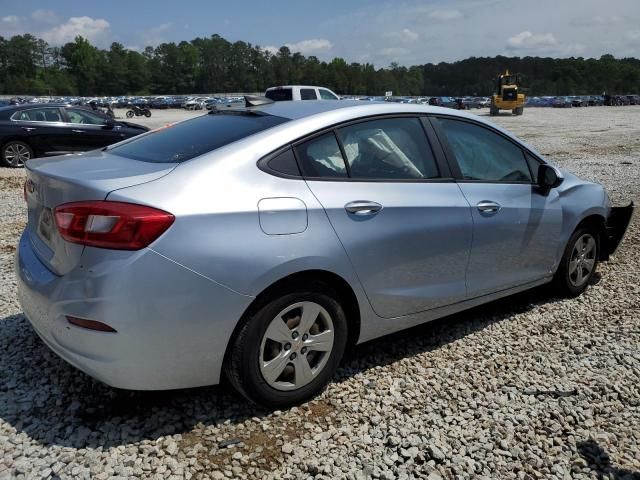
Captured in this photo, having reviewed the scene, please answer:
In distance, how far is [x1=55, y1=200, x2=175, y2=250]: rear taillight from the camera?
2.36m

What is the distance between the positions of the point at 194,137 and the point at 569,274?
3.16 meters

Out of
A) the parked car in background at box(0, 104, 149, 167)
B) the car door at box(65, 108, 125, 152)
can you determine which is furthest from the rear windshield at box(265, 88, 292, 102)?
the parked car in background at box(0, 104, 149, 167)

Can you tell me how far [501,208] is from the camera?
371 centimetres

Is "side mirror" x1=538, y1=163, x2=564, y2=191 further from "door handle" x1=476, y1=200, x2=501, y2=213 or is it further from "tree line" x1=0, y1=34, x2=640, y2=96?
"tree line" x1=0, y1=34, x2=640, y2=96

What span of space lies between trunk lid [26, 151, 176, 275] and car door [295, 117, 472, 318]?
847 millimetres

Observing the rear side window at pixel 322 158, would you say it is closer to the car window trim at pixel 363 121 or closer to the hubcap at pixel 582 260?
the car window trim at pixel 363 121

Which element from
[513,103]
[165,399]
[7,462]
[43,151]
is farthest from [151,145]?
[513,103]

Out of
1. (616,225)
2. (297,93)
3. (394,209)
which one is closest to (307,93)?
(297,93)

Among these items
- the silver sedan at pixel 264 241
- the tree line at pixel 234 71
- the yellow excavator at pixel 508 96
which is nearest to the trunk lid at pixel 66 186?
the silver sedan at pixel 264 241

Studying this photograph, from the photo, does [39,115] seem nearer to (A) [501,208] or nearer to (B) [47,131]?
(B) [47,131]

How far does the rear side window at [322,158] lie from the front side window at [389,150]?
7cm

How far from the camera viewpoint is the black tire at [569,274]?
4.40 m

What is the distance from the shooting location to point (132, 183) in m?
2.52

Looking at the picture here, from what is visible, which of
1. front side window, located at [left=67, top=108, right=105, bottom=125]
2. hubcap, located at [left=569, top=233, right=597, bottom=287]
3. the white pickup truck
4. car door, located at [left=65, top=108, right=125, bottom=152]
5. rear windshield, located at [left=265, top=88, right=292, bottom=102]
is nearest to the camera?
hubcap, located at [left=569, top=233, right=597, bottom=287]
